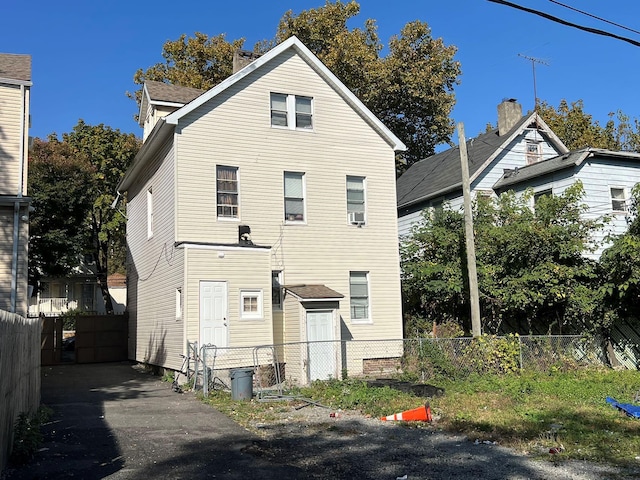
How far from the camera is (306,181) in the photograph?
19.2 meters

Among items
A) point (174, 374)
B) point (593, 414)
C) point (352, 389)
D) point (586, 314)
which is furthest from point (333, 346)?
point (586, 314)

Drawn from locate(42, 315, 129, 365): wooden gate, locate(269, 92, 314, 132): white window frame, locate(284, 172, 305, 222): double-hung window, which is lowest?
locate(42, 315, 129, 365): wooden gate

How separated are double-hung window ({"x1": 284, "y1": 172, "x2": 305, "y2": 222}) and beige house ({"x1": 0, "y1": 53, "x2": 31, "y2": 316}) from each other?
24.4ft

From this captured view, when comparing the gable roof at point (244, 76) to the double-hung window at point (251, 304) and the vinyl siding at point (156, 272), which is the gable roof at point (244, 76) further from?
the double-hung window at point (251, 304)

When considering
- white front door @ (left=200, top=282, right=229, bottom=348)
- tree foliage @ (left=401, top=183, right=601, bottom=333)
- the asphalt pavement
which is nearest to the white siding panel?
the asphalt pavement

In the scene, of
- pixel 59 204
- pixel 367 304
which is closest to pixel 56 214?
pixel 59 204

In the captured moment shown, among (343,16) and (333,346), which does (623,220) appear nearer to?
(333,346)

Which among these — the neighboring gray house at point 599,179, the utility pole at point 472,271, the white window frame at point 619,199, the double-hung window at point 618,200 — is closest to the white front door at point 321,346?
the utility pole at point 472,271

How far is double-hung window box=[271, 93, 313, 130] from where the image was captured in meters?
19.4

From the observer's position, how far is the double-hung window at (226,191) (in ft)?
59.0

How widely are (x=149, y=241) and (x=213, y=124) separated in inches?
206

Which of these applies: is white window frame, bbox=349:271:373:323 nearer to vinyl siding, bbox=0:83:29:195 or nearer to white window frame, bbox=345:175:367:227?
white window frame, bbox=345:175:367:227

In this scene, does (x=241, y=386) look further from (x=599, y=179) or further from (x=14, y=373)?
(x=599, y=179)

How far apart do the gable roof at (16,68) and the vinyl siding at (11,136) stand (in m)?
0.23
